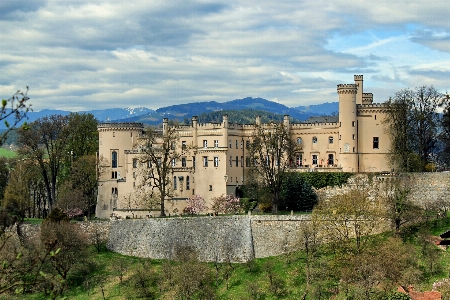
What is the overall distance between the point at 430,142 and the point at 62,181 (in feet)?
125

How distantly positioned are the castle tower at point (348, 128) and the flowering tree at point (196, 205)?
42.9 ft

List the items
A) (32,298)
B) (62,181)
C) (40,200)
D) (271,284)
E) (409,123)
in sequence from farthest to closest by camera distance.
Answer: (40,200), (62,181), (409,123), (32,298), (271,284)

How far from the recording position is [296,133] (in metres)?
61.6

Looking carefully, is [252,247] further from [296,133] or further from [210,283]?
[296,133]

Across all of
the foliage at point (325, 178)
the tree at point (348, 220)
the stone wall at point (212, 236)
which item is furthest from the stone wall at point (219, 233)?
the tree at point (348, 220)

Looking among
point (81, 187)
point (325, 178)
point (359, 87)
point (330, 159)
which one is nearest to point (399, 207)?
point (325, 178)

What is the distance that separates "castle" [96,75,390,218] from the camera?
5756 cm

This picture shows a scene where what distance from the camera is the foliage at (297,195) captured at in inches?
2120

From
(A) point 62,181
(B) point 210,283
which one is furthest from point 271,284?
(A) point 62,181

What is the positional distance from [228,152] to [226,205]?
5.96 metres

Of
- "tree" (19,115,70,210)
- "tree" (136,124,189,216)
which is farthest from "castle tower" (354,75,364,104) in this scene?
"tree" (19,115,70,210)

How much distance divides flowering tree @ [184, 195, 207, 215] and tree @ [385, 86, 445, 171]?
17.3 meters

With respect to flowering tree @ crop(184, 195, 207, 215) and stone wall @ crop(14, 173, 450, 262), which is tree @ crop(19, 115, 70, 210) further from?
flowering tree @ crop(184, 195, 207, 215)

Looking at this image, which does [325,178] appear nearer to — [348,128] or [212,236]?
[348,128]
